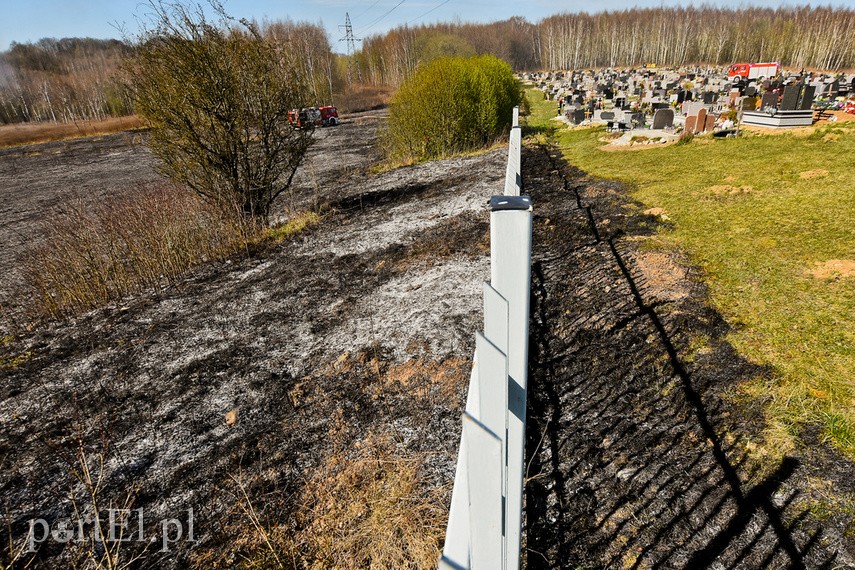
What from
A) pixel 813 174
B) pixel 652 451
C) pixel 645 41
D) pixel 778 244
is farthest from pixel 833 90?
pixel 645 41

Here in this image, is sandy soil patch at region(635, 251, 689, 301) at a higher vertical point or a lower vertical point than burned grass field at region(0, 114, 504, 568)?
higher

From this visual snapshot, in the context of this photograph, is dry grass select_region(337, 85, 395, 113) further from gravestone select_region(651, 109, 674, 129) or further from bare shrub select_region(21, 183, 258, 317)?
bare shrub select_region(21, 183, 258, 317)

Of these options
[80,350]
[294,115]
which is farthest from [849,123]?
[80,350]

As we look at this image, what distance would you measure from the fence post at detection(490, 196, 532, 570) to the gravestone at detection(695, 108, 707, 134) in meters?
13.3

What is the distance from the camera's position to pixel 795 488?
2412 millimetres

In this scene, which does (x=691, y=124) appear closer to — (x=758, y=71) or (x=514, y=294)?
(x=514, y=294)

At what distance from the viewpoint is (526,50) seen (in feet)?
319

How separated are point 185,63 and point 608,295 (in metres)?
7.70

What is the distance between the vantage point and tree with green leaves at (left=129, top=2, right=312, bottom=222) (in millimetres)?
7352

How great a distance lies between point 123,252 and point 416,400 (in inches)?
256

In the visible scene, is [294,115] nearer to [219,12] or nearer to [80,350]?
[219,12]

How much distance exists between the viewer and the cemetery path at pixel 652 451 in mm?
2236

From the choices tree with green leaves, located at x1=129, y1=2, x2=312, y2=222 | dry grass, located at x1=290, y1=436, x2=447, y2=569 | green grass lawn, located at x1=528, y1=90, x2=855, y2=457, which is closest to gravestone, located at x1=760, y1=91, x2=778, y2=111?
green grass lawn, located at x1=528, y1=90, x2=855, y2=457

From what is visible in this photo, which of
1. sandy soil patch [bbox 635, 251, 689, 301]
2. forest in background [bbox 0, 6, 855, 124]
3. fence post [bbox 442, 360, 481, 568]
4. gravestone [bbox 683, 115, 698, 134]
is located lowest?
sandy soil patch [bbox 635, 251, 689, 301]
